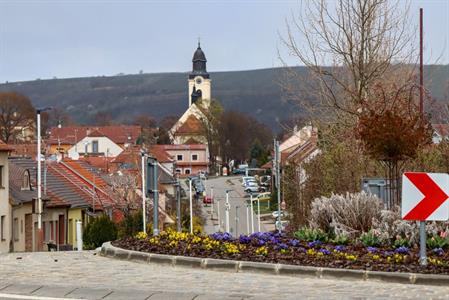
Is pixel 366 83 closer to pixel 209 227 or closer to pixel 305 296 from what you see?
pixel 305 296

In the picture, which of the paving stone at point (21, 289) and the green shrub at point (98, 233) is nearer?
the paving stone at point (21, 289)

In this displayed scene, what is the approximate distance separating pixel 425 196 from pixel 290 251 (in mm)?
2860

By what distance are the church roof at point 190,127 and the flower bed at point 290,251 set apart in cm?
15323

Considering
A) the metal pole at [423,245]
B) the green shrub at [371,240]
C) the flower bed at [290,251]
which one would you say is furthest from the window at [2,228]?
the metal pole at [423,245]

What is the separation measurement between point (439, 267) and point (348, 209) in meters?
4.72

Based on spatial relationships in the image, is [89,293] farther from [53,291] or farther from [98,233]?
[98,233]

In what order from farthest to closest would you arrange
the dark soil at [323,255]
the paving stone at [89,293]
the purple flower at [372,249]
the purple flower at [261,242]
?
the purple flower at [261,242] → the purple flower at [372,249] → the dark soil at [323,255] → the paving stone at [89,293]

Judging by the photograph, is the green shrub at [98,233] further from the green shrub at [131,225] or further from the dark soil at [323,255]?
the dark soil at [323,255]

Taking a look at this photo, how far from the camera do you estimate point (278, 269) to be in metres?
15.3

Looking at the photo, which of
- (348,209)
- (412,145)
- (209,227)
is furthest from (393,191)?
(209,227)

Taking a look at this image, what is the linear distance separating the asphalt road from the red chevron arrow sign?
5325cm

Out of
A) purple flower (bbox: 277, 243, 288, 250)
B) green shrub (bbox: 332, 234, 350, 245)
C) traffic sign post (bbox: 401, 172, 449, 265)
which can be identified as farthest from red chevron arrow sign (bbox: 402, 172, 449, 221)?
green shrub (bbox: 332, 234, 350, 245)

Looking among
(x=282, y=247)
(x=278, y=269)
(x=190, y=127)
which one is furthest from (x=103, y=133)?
(x=278, y=269)

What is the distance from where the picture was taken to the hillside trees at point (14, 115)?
144875 mm
